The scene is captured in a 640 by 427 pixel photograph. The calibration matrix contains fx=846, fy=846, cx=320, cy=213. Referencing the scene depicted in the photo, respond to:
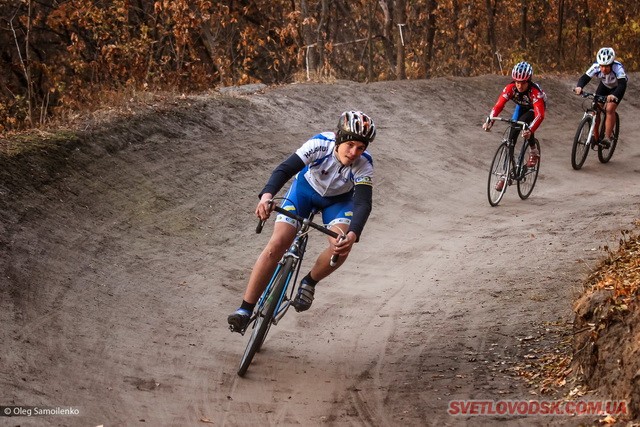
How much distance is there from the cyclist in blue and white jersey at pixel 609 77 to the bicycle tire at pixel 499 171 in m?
3.09

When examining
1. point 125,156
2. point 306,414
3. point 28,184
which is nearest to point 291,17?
point 125,156

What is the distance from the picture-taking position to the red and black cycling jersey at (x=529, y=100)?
44.6ft

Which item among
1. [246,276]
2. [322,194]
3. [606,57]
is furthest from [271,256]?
[606,57]

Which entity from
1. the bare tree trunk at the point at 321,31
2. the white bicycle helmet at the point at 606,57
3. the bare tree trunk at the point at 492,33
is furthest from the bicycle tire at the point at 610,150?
the bare tree trunk at the point at 492,33

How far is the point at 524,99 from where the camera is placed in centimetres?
1392

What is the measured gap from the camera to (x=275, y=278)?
23.5 ft

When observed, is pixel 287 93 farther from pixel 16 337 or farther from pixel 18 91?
pixel 16 337

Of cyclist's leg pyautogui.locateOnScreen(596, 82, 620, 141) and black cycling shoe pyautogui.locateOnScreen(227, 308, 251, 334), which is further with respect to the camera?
cyclist's leg pyautogui.locateOnScreen(596, 82, 620, 141)

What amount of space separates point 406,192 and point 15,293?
8.02 m

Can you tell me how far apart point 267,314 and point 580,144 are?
12.0 metres

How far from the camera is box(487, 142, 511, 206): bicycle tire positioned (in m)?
14.0

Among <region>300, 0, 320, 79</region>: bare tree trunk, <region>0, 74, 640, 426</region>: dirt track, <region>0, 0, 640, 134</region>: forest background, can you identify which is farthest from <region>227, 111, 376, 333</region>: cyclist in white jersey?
<region>300, 0, 320, 79</region>: bare tree trunk

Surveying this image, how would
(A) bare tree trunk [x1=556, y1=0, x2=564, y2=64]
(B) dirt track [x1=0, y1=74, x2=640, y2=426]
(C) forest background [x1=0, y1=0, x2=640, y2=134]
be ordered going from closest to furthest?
(B) dirt track [x1=0, y1=74, x2=640, y2=426]
(C) forest background [x1=0, y1=0, x2=640, y2=134]
(A) bare tree trunk [x1=556, y1=0, x2=564, y2=64]

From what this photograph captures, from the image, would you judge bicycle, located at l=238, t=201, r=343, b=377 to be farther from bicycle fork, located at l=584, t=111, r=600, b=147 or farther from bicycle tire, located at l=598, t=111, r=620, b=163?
bicycle tire, located at l=598, t=111, r=620, b=163
